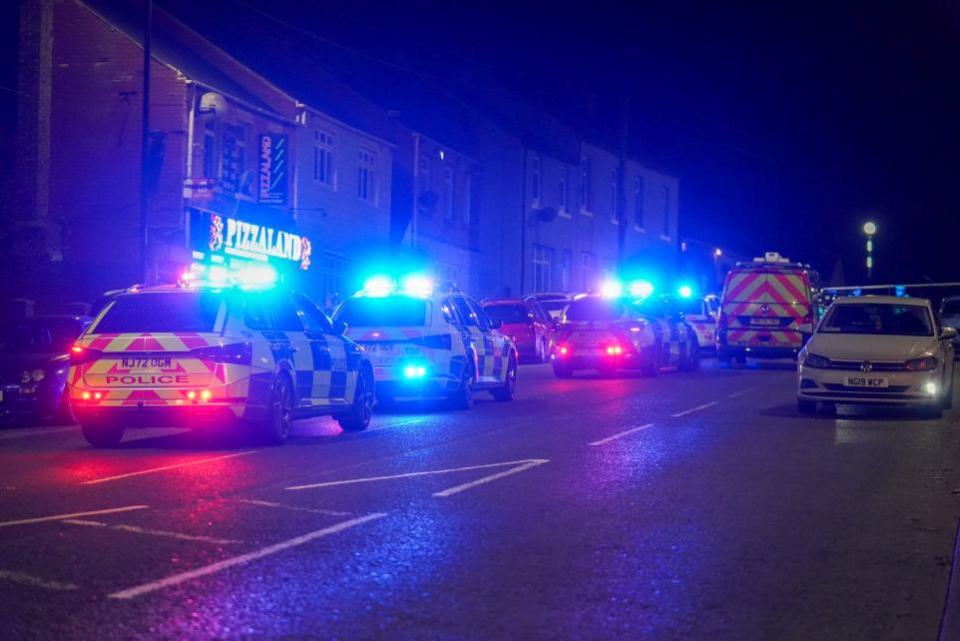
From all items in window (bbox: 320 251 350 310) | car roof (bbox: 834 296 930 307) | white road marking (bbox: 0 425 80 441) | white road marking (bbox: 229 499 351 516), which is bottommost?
white road marking (bbox: 229 499 351 516)

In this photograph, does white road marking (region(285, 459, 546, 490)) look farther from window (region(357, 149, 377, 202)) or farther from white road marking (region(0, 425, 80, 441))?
window (region(357, 149, 377, 202))

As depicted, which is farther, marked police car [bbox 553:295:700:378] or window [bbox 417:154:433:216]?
window [bbox 417:154:433:216]

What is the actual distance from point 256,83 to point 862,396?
2321 cm

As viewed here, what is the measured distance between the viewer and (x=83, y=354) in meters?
13.9

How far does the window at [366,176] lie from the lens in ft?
137

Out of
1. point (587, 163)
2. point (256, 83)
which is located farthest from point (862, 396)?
point (587, 163)

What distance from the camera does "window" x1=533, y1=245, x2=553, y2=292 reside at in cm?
5488

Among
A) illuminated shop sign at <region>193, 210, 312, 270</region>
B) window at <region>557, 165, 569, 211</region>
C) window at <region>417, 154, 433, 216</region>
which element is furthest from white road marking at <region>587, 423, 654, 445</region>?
window at <region>557, 165, 569, 211</region>

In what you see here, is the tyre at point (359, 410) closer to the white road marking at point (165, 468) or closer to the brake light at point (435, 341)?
the brake light at point (435, 341)

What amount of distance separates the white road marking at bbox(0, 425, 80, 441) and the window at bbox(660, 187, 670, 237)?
173 feet

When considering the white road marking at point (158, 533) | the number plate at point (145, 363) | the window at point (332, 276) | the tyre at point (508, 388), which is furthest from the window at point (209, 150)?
the white road marking at point (158, 533)

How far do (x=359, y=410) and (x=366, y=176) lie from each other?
26.3 m

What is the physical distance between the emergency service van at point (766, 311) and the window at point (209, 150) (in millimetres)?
13065

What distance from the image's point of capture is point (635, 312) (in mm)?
29844
